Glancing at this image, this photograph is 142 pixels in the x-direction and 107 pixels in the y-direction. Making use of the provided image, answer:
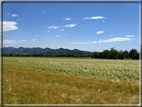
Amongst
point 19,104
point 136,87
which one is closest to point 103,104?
point 136,87

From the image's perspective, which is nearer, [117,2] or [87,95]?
[87,95]

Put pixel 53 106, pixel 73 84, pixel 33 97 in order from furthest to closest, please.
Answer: pixel 73 84, pixel 33 97, pixel 53 106

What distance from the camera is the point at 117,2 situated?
424 cm

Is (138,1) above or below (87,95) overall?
above

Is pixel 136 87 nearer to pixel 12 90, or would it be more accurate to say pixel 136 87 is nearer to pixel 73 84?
pixel 73 84

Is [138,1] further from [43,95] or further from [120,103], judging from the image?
[43,95]

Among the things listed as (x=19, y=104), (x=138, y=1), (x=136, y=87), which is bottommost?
(x=19, y=104)

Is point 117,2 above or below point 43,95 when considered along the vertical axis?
above

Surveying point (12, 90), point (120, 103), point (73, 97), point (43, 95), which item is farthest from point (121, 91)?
point (12, 90)

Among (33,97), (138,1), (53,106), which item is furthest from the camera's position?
(138,1)

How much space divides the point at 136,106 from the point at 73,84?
2.86m

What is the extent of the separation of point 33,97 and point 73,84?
2.17 m

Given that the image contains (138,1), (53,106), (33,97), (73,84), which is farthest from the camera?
(73,84)

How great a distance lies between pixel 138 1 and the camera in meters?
4.14
